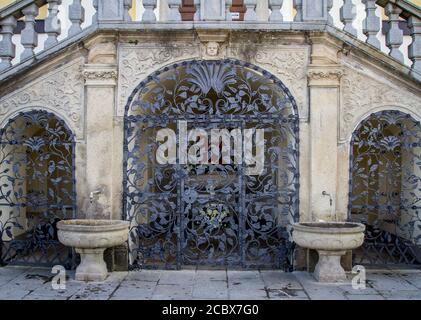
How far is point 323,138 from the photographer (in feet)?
24.1

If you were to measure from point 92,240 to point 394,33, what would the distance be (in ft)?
17.1

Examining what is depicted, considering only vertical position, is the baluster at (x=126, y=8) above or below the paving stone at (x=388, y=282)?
above

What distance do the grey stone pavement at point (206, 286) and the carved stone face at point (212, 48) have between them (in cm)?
325

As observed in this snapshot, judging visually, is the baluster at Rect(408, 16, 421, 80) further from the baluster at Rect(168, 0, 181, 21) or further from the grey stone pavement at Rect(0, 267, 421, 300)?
the baluster at Rect(168, 0, 181, 21)

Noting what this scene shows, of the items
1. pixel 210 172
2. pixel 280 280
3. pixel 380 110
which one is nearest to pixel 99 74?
pixel 210 172

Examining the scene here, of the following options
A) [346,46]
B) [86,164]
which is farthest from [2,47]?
[346,46]

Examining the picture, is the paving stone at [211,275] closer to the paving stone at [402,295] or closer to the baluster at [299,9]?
the paving stone at [402,295]

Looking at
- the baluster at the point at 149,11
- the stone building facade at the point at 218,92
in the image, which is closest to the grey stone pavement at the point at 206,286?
the stone building facade at the point at 218,92

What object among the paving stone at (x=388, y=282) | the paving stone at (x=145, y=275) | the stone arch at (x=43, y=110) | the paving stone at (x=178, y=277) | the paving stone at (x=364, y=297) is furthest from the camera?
the stone arch at (x=43, y=110)

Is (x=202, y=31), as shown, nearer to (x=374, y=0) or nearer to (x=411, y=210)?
(x=374, y=0)

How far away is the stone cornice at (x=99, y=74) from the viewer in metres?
7.38

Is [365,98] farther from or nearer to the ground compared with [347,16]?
nearer to the ground

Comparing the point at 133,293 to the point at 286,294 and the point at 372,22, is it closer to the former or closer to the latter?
the point at 286,294

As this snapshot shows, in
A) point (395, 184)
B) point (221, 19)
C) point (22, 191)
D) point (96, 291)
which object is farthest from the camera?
point (395, 184)
